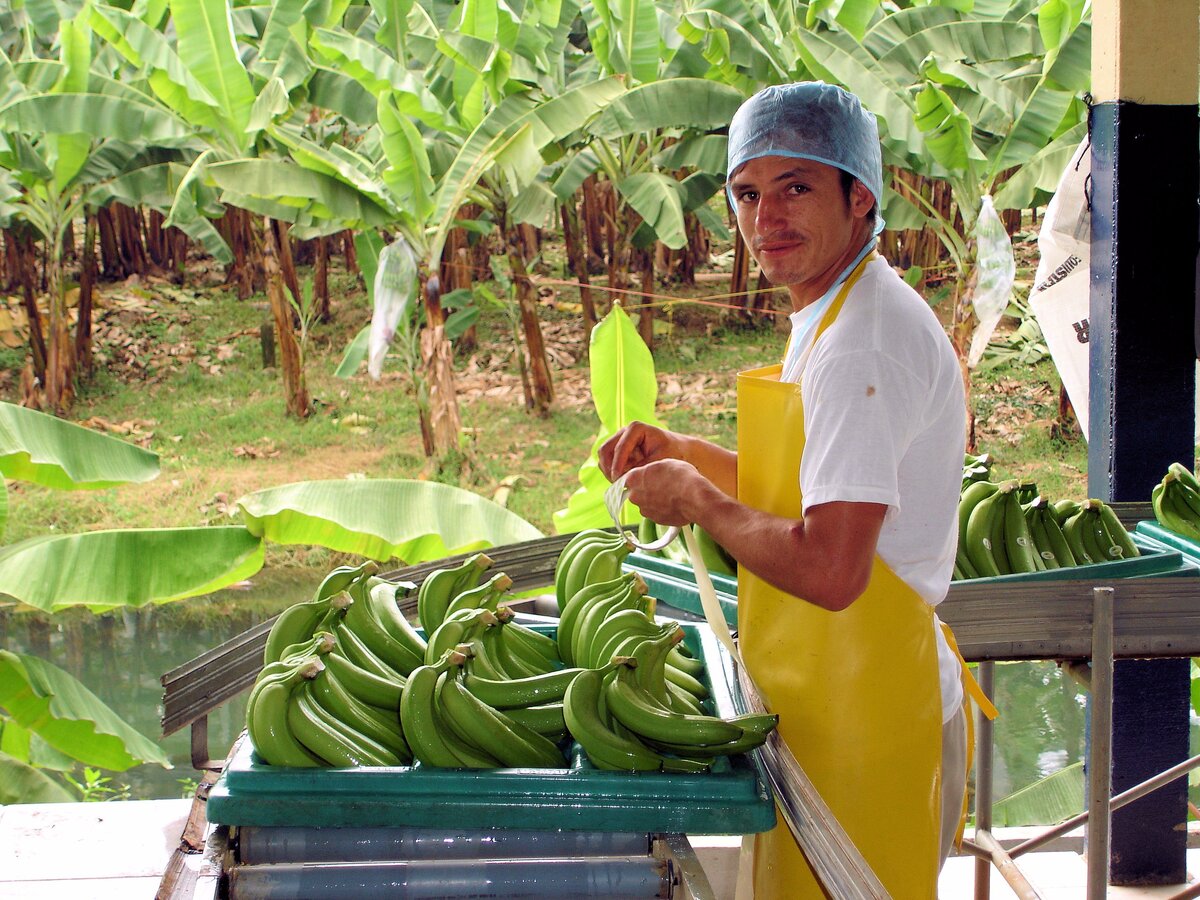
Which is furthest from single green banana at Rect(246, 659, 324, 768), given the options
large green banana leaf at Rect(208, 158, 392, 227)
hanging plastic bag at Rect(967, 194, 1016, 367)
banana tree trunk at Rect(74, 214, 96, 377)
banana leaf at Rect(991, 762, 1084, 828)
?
banana tree trunk at Rect(74, 214, 96, 377)

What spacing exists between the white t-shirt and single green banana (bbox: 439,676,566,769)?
1.37 feet

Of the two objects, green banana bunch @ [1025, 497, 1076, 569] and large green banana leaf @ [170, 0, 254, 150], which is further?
large green banana leaf @ [170, 0, 254, 150]

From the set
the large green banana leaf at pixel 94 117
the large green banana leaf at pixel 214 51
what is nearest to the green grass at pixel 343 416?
the large green banana leaf at pixel 94 117

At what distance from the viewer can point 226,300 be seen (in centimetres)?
1146

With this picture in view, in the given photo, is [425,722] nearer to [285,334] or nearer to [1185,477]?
[1185,477]

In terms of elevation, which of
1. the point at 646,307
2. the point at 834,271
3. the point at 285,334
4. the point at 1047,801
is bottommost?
the point at 1047,801

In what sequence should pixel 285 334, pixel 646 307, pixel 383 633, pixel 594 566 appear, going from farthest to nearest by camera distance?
pixel 646 307 → pixel 285 334 → pixel 594 566 → pixel 383 633

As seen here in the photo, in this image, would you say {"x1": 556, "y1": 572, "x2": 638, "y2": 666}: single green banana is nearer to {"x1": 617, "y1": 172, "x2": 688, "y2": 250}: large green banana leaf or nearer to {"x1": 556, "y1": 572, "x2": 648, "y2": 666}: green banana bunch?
{"x1": 556, "y1": 572, "x2": 648, "y2": 666}: green banana bunch

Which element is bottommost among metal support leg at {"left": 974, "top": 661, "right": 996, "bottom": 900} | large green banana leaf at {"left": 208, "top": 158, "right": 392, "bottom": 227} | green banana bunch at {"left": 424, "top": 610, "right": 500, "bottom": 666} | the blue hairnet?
metal support leg at {"left": 974, "top": 661, "right": 996, "bottom": 900}

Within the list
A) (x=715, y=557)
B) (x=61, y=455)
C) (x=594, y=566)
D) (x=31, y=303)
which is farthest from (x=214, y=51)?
(x=31, y=303)

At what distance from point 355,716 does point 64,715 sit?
278 centimetres

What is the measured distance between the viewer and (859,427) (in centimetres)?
125

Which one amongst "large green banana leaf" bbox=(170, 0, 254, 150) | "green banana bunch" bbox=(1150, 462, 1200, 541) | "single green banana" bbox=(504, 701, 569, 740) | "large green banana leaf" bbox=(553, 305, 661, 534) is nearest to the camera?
"single green banana" bbox=(504, 701, 569, 740)

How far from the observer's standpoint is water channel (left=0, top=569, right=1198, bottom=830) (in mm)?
6082
